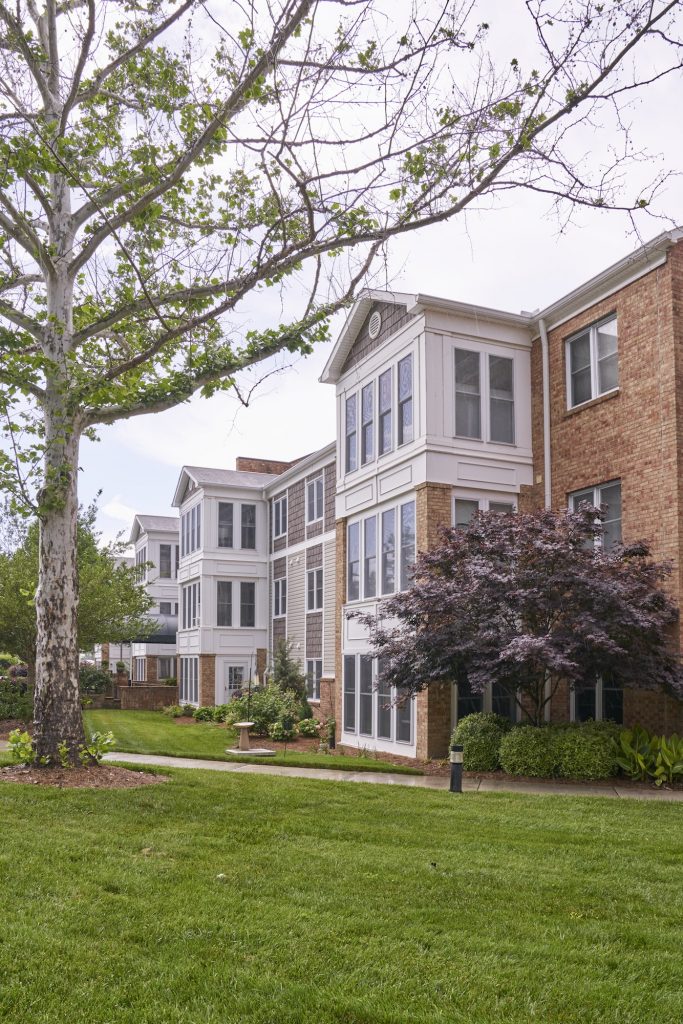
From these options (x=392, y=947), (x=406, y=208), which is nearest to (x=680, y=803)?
(x=392, y=947)

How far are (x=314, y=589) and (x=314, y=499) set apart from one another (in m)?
2.69

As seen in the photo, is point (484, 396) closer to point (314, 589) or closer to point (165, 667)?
point (314, 589)

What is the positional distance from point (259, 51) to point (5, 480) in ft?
17.3

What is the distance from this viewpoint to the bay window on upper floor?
1658cm

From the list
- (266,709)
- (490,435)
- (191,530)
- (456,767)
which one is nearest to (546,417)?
(490,435)

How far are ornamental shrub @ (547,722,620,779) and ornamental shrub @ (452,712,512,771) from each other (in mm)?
1052

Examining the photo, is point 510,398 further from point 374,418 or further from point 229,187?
point 229,187

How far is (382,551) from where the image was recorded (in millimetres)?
17781

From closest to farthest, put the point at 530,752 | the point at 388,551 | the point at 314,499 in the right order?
the point at 530,752 → the point at 388,551 → the point at 314,499

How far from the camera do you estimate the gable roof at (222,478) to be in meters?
32.1

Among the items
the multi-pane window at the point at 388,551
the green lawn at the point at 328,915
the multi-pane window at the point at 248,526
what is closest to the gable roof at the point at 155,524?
the multi-pane window at the point at 248,526

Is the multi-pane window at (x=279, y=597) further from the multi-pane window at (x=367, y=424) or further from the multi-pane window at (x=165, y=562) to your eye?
the multi-pane window at (x=165, y=562)

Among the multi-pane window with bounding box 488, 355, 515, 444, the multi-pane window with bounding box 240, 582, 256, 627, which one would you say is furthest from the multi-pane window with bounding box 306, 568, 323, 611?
the multi-pane window with bounding box 488, 355, 515, 444

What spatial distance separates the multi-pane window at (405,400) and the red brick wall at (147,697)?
2164 cm
